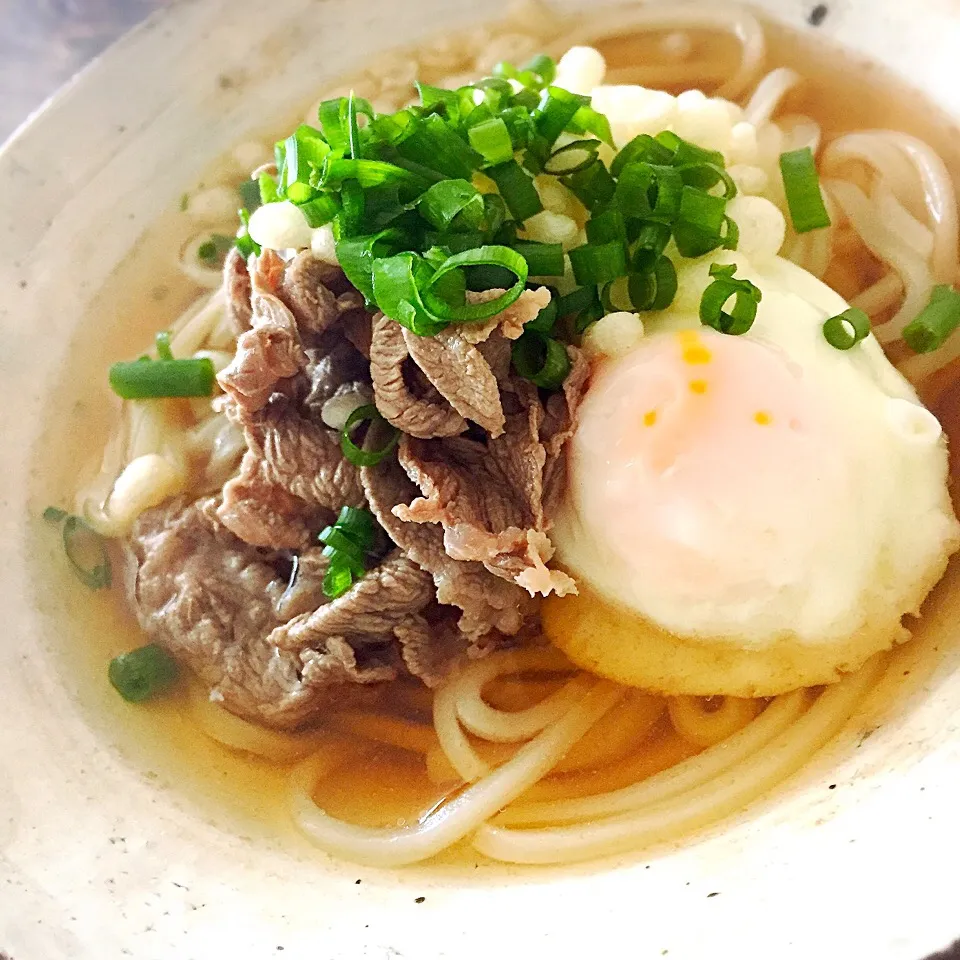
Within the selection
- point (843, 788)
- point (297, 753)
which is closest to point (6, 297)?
point (297, 753)

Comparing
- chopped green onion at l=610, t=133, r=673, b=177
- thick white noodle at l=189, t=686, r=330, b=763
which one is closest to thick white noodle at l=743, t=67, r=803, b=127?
chopped green onion at l=610, t=133, r=673, b=177

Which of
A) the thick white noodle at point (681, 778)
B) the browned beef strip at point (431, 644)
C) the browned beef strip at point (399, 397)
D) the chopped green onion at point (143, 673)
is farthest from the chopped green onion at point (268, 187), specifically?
the thick white noodle at point (681, 778)

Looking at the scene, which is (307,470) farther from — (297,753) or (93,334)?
(93,334)

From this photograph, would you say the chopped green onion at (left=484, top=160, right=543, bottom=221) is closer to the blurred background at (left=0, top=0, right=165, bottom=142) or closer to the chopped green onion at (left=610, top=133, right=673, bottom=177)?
the chopped green onion at (left=610, top=133, right=673, bottom=177)

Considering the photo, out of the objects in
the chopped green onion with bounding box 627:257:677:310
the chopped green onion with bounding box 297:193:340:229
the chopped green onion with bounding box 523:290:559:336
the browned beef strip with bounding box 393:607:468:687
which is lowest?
the browned beef strip with bounding box 393:607:468:687

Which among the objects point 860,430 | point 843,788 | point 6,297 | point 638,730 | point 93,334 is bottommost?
point 638,730

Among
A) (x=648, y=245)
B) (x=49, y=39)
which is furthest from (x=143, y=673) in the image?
(x=49, y=39)
